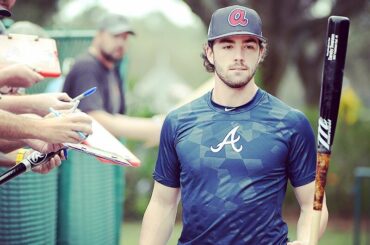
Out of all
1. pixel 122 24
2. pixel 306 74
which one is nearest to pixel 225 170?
pixel 122 24

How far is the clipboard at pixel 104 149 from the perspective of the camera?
4.11 m

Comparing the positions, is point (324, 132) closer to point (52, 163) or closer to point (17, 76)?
point (52, 163)

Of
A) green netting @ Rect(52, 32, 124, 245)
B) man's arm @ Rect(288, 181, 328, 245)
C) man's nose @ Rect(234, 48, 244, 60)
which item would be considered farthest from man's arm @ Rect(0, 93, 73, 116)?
green netting @ Rect(52, 32, 124, 245)

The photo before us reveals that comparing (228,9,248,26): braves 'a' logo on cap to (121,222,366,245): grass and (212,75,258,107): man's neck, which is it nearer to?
(212,75,258,107): man's neck

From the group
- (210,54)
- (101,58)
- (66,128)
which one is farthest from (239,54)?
(101,58)

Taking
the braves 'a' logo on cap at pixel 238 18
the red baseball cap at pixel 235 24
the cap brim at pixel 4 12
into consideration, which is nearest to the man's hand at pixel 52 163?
the cap brim at pixel 4 12

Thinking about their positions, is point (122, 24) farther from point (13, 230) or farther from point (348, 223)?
point (348, 223)

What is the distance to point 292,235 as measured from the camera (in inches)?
502

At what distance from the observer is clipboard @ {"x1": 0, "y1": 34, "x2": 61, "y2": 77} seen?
4.74 metres

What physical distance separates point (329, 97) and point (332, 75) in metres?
0.11

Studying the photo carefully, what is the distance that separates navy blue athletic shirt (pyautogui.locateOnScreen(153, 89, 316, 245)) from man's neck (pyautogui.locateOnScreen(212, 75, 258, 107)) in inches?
1.0

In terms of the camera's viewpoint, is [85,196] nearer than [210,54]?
No

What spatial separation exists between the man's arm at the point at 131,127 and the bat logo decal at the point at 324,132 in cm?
267

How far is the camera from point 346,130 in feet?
50.4
